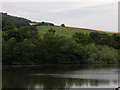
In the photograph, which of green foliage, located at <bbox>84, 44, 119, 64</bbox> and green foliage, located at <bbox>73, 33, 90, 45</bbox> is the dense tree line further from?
green foliage, located at <bbox>73, 33, 90, 45</bbox>

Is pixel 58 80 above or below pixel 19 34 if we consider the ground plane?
below

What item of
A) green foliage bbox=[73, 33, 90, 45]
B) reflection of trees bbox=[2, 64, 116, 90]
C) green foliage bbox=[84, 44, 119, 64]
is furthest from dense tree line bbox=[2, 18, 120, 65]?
reflection of trees bbox=[2, 64, 116, 90]

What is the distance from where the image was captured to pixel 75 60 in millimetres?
76375

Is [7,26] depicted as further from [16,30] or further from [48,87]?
[48,87]

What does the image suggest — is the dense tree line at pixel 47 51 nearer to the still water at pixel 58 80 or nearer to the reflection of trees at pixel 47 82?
the still water at pixel 58 80

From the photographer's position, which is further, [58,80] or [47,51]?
[47,51]

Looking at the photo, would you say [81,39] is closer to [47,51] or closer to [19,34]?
[47,51]

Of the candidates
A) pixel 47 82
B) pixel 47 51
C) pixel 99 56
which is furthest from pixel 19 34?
pixel 47 82

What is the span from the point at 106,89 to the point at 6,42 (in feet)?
164

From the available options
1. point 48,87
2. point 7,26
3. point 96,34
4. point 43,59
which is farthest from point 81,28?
point 48,87

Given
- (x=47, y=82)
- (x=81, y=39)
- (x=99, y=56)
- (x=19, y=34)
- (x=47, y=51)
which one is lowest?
(x=47, y=82)

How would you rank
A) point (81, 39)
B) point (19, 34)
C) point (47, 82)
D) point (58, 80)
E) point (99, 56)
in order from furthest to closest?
1. point (81, 39)
2. point (19, 34)
3. point (99, 56)
4. point (58, 80)
5. point (47, 82)

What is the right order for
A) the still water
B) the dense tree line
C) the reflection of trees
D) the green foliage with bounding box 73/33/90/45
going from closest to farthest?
the reflection of trees < the still water < the dense tree line < the green foliage with bounding box 73/33/90/45

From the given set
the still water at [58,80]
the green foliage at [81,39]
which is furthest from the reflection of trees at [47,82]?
the green foliage at [81,39]
